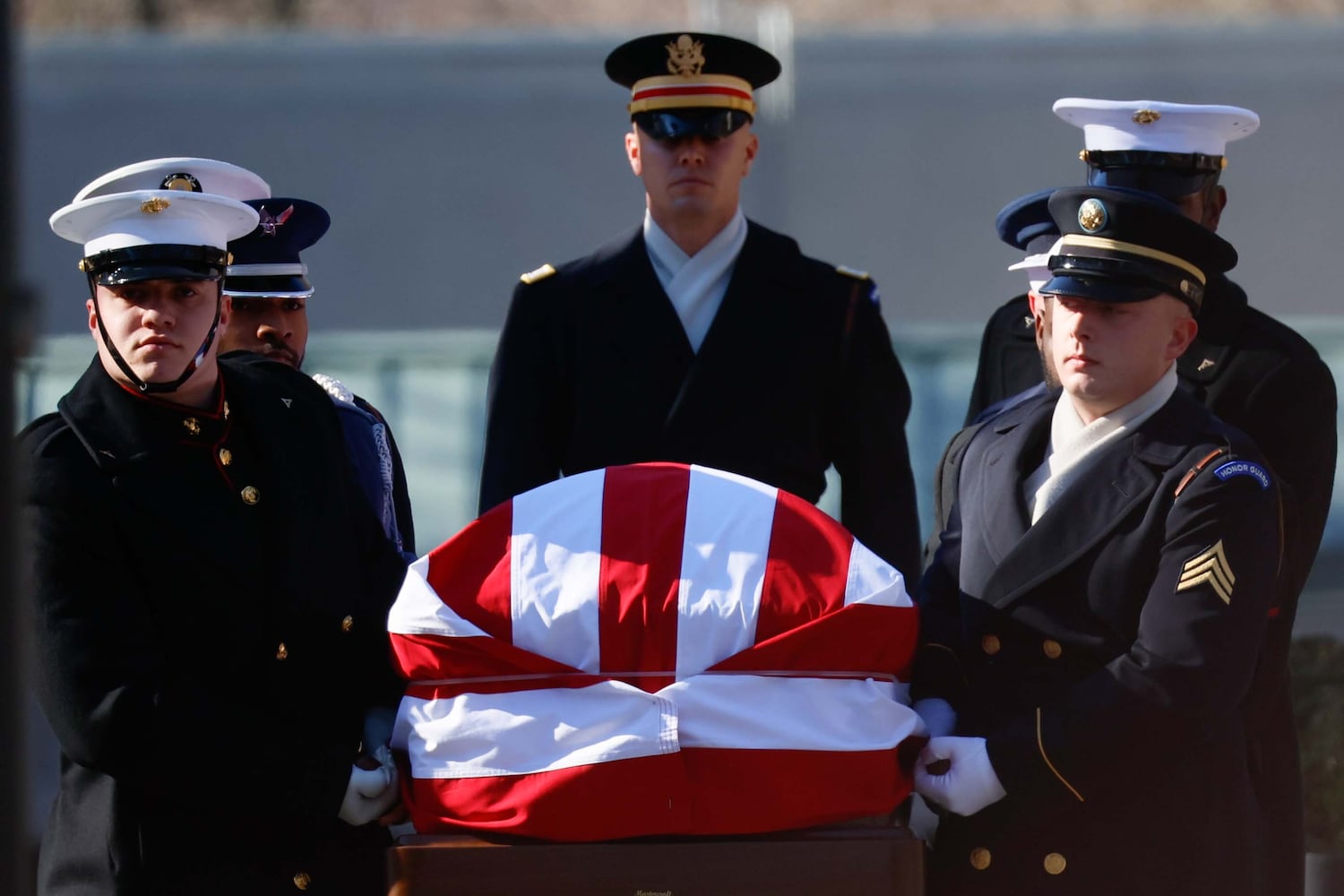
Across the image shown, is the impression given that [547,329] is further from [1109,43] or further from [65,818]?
[1109,43]

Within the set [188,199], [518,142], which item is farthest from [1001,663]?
[518,142]

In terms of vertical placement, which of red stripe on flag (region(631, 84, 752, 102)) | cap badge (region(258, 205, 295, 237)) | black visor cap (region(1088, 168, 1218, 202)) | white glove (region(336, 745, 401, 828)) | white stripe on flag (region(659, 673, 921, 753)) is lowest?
white glove (region(336, 745, 401, 828))

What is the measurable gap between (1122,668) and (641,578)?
647 millimetres

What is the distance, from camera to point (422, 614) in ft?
9.29

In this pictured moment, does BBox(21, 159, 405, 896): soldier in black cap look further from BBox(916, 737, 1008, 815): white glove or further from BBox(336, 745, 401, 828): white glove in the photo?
BBox(916, 737, 1008, 815): white glove

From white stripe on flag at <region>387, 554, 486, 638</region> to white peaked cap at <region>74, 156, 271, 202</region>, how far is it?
0.77 meters

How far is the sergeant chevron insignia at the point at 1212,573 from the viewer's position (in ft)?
9.45

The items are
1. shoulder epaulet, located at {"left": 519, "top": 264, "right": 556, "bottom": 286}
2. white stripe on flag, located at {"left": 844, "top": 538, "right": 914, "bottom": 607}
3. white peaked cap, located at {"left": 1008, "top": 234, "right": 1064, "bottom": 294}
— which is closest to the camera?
white stripe on flag, located at {"left": 844, "top": 538, "right": 914, "bottom": 607}

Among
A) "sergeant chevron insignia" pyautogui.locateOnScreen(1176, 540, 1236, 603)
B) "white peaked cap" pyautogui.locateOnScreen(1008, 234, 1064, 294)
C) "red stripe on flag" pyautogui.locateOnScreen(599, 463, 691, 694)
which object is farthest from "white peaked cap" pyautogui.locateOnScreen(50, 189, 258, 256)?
"sergeant chevron insignia" pyautogui.locateOnScreen(1176, 540, 1236, 603)

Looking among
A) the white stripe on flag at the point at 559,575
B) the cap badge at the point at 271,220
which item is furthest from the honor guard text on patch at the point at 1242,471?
the cap badge at the point at 271,220

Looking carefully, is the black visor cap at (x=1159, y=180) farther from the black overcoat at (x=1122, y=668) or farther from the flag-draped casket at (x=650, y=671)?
the flag-draped casket at (x=650, y=671)

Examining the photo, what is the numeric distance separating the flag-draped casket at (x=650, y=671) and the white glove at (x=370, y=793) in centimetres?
5

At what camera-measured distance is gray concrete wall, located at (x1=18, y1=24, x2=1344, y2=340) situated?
31.4 feet

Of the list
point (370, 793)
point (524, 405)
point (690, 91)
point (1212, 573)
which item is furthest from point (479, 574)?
point (690, 91)
